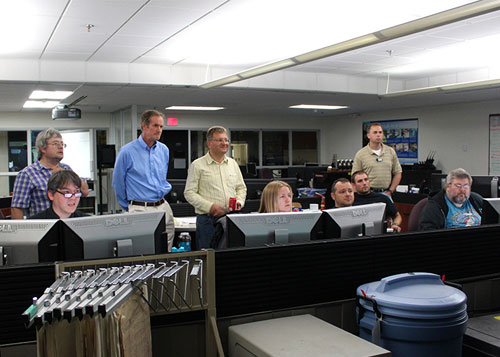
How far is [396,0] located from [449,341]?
325 centimetres

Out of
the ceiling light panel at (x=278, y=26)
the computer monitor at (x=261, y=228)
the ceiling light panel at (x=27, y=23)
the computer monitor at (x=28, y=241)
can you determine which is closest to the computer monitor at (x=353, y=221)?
the computer monitor at (x=261, y=228)

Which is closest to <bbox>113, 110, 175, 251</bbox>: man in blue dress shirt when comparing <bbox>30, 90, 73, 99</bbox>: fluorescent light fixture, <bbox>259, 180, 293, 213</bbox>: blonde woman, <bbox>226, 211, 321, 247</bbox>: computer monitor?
<bbox>259, 180, 293, 213</bbox>: blonde woman

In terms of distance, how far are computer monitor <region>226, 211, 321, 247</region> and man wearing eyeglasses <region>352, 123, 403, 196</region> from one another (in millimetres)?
3080

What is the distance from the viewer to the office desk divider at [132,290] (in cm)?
129

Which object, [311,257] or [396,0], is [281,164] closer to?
[396,0]

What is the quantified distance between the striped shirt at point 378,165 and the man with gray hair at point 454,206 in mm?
1656

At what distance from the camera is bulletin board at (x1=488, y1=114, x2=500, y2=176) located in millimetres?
10062

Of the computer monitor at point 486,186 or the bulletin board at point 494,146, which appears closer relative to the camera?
the computer monitor at point 486,186

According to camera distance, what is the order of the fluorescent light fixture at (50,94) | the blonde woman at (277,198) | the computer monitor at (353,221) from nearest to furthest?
the computer monitor at (353,221), the blonde woman at (277,198), the fluorescent light fixture at (50,94)

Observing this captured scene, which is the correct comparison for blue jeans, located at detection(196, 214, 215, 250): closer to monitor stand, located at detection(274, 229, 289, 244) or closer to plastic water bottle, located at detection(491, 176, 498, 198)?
monitor stand, located at detection(274, 229, 289, 244)

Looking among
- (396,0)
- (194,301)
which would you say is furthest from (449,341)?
(396,0)

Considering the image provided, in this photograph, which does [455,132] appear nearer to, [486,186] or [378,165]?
[486,186]

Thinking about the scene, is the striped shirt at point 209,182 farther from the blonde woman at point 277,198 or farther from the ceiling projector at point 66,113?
the ceiling projector at point 66,113

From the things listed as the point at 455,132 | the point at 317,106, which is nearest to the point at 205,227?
the point at 317,106
